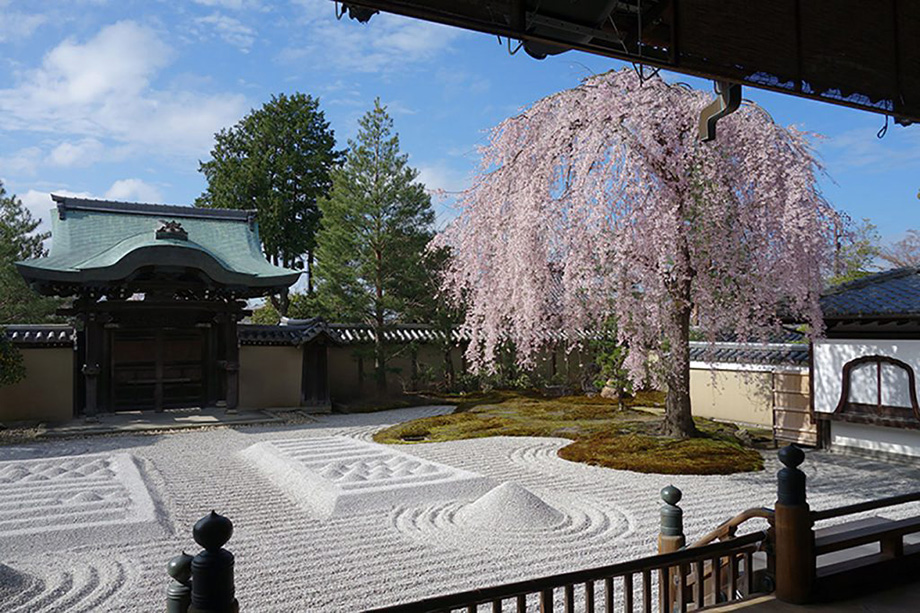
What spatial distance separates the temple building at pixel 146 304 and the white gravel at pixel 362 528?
5.05 meters

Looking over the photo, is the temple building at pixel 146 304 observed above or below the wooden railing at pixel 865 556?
above

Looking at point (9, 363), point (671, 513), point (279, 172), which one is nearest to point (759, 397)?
point (671, 513)

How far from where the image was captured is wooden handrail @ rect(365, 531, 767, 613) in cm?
245

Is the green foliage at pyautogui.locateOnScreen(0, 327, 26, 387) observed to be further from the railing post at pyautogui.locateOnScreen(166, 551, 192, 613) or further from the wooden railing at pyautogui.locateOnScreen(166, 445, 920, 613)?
the railing post at pyautogui.locateOnScreen(166, 551, 192, 613)

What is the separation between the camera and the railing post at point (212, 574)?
7.16ft

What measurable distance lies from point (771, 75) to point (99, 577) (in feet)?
19.8

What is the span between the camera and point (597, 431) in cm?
1218

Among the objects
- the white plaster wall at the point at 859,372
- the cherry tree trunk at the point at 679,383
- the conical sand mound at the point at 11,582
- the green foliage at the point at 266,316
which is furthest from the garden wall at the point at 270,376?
the white plaster wall at the point at 859,372

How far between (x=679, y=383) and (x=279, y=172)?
23.6 m

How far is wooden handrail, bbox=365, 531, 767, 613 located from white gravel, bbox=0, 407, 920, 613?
220 centimetres

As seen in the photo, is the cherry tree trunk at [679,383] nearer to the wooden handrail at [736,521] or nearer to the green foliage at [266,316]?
the wooden handrail at [736,521]

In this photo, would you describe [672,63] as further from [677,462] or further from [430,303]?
[430,303]

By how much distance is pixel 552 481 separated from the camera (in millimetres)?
8719

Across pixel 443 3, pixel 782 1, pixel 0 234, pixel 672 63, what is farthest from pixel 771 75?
pixel 0 234
